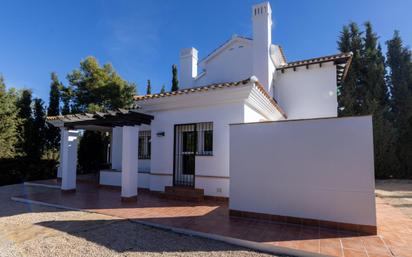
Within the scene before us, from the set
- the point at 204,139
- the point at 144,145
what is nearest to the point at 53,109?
the point at 144,145

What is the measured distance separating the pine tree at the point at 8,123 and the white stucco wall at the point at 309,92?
1882 centimetres

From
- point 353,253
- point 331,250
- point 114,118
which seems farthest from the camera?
point 114,118

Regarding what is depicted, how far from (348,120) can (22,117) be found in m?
23.1

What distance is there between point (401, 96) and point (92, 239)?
94.3 ft

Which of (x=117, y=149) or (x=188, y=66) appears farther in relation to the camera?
(x=188, y=66)

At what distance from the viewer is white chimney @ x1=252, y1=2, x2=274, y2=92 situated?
12.9 metres

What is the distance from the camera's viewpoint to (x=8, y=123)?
54.9ft

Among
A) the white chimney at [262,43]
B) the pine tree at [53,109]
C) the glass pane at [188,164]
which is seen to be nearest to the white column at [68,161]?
the glass pane at [188,164]

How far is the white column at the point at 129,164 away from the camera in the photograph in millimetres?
9564

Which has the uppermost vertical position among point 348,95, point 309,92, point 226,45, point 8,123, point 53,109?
point 226,45

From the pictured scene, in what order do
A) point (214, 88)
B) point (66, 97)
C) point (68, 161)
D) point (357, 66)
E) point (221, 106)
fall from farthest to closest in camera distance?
point (66, 97), point (357, 66), point (68, 161), point (221, 106), point (214, 88)

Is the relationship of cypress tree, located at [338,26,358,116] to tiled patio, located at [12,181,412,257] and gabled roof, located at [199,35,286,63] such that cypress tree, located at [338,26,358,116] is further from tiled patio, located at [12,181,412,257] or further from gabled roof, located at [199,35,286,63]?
tiled patio, located at [12,181,412,257]

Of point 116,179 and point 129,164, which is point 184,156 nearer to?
point 129,164

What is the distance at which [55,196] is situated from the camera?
1055 cm
